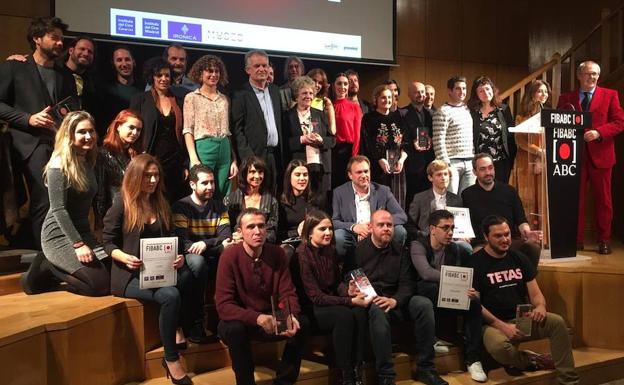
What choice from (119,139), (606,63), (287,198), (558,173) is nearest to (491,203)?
(558,173)

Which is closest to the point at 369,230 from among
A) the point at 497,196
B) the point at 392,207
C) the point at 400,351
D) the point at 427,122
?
the point at 392,207

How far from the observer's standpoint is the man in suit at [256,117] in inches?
166

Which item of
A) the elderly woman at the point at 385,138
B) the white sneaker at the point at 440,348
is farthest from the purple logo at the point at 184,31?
the white sneaker at the point at 440,348

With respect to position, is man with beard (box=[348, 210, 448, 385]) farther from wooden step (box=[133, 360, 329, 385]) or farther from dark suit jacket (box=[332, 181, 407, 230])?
dark suit jacket (box=[332, 181, 407, 230])

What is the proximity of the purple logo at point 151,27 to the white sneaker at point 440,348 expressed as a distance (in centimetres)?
352

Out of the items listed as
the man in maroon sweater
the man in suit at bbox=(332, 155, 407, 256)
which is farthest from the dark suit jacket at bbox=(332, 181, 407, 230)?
the man in maroon sweater

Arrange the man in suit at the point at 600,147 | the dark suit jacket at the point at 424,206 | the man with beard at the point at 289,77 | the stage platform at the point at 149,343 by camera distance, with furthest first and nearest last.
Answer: the man in suit at the point at 600,147 < the man with beard at the point at 289,77 < the dark suit jacket at the point at 424,206 < the stage platform at the point at 149,343

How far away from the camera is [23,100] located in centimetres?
364

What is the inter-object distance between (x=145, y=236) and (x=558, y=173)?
2.88 meters

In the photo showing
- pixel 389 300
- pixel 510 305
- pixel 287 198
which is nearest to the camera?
pixel 389 300

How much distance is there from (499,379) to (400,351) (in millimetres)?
593

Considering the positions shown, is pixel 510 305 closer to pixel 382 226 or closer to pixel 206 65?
pixel 382 226

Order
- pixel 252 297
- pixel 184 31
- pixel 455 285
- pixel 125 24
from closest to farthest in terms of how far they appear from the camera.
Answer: pixel 252 297 → pixel 455 285 → pixel 125 24 → pixel 184 31

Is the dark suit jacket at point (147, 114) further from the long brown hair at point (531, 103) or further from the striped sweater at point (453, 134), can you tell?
the long brown hair at point (531, 103)
